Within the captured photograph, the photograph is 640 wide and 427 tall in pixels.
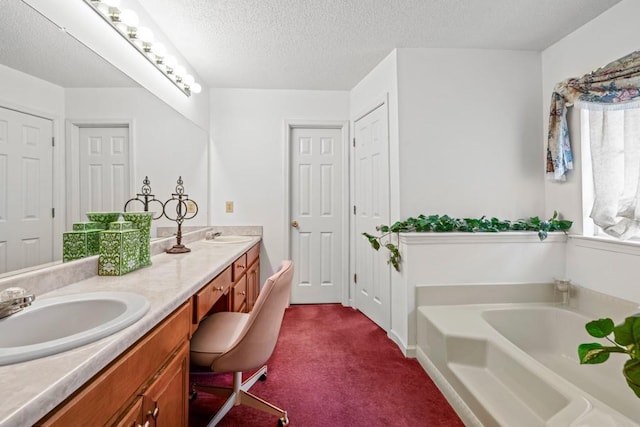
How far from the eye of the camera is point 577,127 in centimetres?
200

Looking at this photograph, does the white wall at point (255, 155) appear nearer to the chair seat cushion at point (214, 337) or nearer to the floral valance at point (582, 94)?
the chair seat cushion at point (214, 337)

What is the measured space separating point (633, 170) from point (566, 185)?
1.41 feet

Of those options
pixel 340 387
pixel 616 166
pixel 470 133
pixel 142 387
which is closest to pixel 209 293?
pixel 142 387

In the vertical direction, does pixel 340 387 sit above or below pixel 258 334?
below

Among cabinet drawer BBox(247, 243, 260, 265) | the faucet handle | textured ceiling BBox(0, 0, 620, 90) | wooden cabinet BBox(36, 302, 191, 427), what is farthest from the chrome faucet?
cabinet drawer BBox(247, 243, 260, 265)

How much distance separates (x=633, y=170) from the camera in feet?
5.41

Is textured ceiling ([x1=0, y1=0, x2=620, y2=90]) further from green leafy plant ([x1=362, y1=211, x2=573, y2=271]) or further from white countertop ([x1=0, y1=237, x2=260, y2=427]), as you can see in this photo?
green leafy plant ([x1=362, y1=211, x2=573, y2=271])

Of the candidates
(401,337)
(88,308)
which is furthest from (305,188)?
(88,308)

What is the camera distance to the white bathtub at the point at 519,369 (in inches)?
44.9

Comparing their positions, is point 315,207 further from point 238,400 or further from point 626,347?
point 626,347

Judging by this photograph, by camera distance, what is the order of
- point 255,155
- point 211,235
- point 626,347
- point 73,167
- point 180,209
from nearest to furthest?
point 626,347 → point 73,167 → point 180,209 → point 211,235 → point 255,155

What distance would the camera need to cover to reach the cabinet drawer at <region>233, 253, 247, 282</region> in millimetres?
1840

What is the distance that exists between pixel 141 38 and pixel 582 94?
2712mm

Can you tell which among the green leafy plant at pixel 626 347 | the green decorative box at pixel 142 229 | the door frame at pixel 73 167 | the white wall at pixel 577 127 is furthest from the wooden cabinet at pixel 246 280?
the white wall at pixel 577 127
